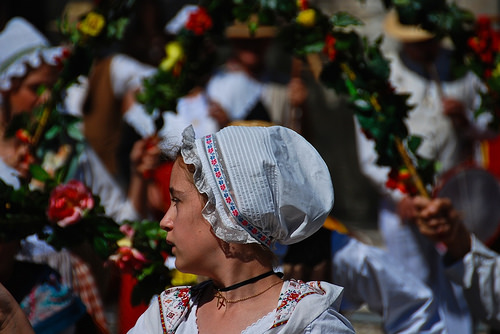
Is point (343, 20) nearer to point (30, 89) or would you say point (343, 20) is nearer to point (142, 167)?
point (142, 167)

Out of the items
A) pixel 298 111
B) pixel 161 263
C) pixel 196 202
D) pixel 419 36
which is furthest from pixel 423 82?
pixel 196 202

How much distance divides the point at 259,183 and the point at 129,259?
134cm

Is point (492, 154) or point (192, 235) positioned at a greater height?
point (192, 235)

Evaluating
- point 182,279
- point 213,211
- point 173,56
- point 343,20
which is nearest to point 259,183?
point 213,211

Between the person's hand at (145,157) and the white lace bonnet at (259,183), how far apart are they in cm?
226

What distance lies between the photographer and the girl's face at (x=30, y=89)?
4.13 meters

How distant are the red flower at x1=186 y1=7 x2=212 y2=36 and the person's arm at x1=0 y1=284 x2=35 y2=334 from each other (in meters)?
2.13

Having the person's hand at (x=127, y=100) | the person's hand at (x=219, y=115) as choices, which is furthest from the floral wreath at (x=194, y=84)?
the person's hand at (x=127, y=100)

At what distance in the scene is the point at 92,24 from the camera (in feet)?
12.4

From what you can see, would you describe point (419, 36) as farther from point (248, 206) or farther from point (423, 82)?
point (248, 206)

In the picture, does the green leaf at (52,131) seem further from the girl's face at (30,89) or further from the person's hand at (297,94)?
the person's hand at (297,94)

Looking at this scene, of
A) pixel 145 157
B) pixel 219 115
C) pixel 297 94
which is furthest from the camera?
pixel 297 94

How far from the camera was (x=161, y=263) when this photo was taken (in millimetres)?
3289

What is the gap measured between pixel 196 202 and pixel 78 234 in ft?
3.90
